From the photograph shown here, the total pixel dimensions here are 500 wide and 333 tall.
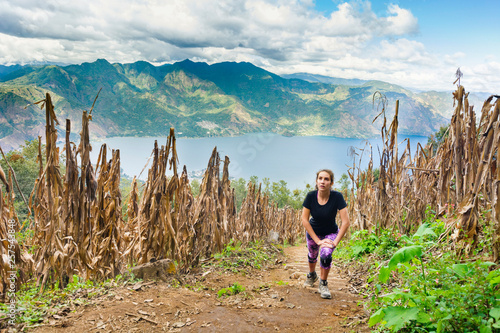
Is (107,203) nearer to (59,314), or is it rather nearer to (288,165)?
(59,314)

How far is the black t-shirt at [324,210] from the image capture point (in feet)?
11.3

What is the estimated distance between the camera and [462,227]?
91.2 inches

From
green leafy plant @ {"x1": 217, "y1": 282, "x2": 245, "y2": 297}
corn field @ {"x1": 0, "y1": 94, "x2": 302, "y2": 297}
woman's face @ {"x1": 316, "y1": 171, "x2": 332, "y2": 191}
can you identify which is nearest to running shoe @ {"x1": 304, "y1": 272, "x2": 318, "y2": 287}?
green leafy plant @ {"x1": 217, "y1": 282, "x2": 245, "y2": 297}

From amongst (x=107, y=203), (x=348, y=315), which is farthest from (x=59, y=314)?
(x=348, y=315)

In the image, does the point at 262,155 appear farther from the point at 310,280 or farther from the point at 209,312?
the point at 209,312

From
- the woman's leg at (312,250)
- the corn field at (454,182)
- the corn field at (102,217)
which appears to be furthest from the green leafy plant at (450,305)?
the corn field at (102,217)

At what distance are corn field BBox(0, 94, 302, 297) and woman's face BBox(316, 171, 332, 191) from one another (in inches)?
70.4

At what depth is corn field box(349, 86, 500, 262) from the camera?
2.23 metres

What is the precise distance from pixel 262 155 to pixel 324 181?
5875 inches

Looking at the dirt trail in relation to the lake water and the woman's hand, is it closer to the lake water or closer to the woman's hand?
the woman's hand

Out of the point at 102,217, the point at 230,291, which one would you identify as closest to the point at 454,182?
the point at 230,291

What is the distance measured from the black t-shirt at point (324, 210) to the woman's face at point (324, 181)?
14 centimetres

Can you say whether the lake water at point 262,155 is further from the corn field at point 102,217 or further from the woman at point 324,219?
the woman at point 324,219

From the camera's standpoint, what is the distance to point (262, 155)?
152m
